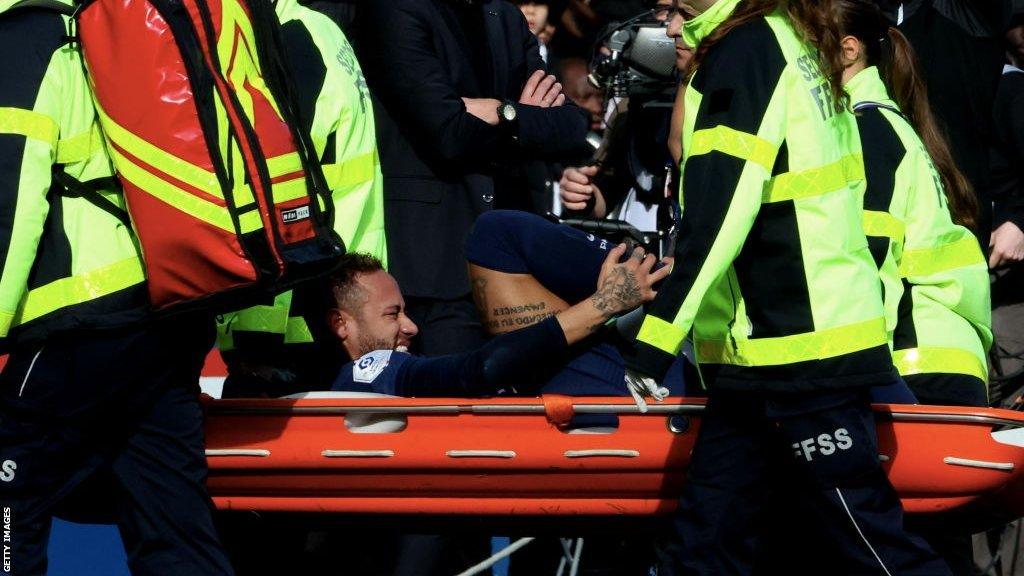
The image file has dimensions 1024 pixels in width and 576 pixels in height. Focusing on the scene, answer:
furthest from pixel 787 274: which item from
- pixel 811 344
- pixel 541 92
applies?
pixel 541 92

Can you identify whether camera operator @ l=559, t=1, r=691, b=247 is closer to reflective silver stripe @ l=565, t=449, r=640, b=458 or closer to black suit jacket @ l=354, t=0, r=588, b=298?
black suit jacket @ l=354, t=0, r=588, b=298

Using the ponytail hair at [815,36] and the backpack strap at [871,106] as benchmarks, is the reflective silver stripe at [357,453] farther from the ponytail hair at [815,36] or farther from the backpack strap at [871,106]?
the backpack strap at [871,106]

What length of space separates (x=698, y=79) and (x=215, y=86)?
108cm

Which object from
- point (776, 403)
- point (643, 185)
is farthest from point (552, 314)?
point (643, 185)

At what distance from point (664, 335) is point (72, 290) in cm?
131

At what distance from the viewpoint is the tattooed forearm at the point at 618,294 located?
13.7 feet

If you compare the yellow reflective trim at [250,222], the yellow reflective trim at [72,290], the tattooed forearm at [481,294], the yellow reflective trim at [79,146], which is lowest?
the tattooed forearm at [481,294]

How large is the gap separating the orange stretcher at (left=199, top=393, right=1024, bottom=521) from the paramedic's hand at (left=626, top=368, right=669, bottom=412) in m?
0.06

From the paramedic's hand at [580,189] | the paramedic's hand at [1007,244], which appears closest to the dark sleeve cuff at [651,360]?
the paramedic's hand at [580,189]

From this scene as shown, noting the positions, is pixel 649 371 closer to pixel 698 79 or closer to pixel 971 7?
pixel 698 79

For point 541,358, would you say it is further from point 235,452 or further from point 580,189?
point 580,189

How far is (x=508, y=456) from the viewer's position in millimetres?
4230

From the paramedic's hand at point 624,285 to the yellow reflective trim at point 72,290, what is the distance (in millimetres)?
1181

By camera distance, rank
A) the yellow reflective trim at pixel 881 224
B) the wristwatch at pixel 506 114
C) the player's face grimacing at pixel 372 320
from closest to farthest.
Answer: the yellow reflective trim at pixel 881 224, the player's face grimacing at pixel 372 320, the wristwatch at pixel 506 114
